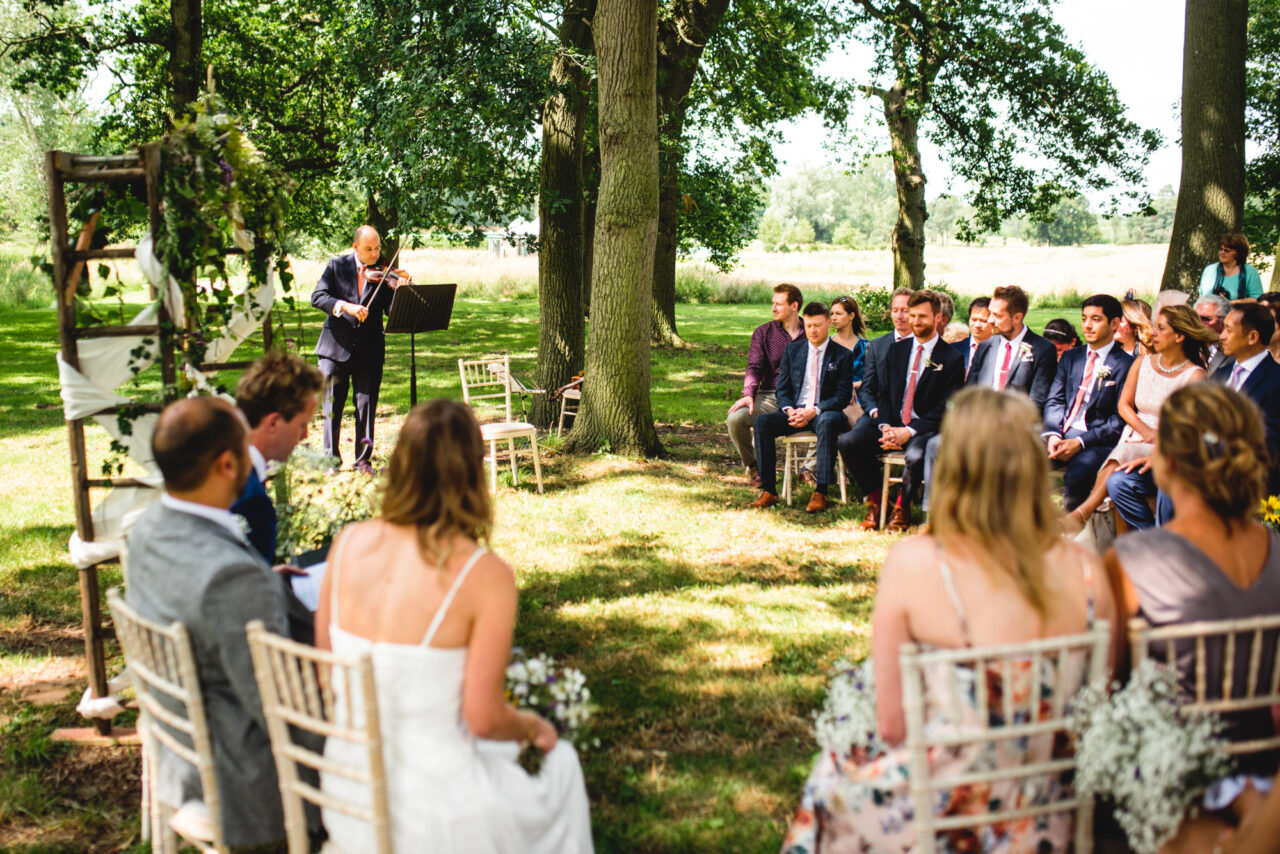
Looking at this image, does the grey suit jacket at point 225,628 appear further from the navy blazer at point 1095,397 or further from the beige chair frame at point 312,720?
the navy blazer at point 1095,397

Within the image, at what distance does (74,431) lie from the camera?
3881mm

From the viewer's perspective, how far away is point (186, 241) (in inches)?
150

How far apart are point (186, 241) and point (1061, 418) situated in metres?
5.91

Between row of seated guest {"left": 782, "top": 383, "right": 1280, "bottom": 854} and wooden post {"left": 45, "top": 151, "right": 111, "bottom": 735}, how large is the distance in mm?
3176

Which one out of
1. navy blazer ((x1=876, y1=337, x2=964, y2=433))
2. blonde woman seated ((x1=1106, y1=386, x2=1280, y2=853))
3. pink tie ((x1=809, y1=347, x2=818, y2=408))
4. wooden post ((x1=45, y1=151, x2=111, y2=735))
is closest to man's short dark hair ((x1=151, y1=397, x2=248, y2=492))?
wooden post ((x1=45, y1=151, x2=111, y2=735))

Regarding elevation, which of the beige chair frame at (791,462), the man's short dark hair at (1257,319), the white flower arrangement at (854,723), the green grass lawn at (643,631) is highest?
the man's short dark hair at (1257,319)

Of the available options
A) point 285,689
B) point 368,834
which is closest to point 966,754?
point 368,834

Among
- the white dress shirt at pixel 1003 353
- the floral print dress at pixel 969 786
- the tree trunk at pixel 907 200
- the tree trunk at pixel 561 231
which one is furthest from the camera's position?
the tree trunk at pixel 907 200

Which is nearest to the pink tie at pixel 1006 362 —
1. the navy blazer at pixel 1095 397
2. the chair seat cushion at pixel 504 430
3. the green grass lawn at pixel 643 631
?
the navy blazer at pixel 1095 397

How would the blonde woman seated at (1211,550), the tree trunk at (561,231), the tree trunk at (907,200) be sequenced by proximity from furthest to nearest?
the tree trunk at (907,200)
the tree trunk at (561,231)
the blonde woman seated at (1211,550)

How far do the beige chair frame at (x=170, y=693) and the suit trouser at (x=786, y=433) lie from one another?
227 inches

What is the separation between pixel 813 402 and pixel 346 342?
4.15 metres

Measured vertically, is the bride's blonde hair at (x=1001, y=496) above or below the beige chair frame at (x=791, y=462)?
above

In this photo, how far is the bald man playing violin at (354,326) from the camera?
820 cm
